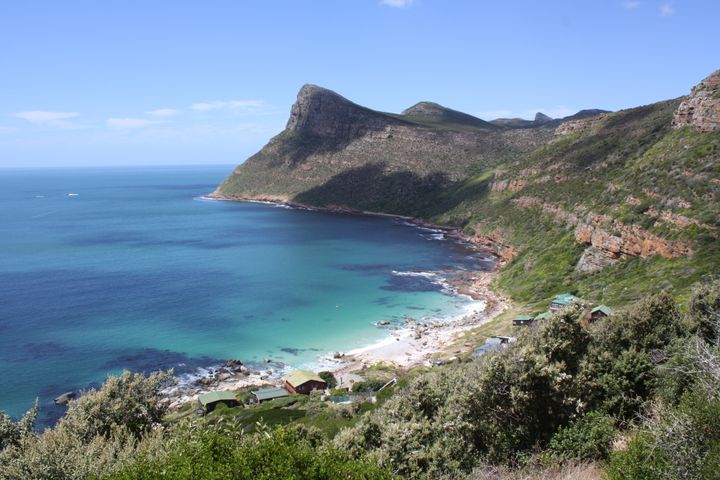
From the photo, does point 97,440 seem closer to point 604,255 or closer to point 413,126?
point 604,255

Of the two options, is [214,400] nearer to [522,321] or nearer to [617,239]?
[522,321]

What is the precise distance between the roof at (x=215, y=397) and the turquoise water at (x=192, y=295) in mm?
9397

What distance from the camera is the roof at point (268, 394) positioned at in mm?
42753

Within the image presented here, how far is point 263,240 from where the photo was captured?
120m

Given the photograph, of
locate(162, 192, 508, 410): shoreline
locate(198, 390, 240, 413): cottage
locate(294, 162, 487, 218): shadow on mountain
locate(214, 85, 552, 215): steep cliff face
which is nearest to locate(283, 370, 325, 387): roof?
locate(162, 192, 508, 410): shoreline

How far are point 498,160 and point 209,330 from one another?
431 ft

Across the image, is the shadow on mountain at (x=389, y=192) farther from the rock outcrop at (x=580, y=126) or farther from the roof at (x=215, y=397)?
the roof at (x=215, y=397)

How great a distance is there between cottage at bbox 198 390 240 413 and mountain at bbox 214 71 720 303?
1509 inches

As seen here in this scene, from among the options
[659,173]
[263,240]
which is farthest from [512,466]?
[263,240]

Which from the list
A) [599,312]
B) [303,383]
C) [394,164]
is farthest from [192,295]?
[394,164]

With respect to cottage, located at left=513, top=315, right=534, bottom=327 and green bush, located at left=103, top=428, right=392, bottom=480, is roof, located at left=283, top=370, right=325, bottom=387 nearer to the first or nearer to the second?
cottage, located at left=513, top=315, right=534, bottom=327

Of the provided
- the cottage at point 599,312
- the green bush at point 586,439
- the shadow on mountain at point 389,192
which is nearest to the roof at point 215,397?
the green bush at point 586,439

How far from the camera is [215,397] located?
4125cm

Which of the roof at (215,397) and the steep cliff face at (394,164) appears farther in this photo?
the steep cliff face at (394,164)
